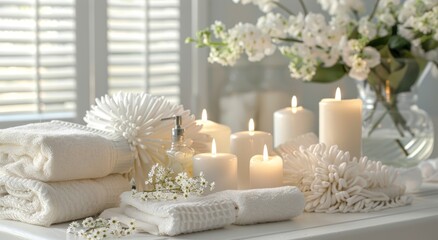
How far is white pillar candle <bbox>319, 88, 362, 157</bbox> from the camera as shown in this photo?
1.59 m

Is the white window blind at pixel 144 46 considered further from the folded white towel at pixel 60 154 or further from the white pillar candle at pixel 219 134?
the folded white towel at pixel 60 154

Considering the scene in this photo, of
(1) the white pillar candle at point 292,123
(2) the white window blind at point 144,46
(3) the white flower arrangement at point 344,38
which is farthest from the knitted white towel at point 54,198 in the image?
(2) the white window blind at point 144,46

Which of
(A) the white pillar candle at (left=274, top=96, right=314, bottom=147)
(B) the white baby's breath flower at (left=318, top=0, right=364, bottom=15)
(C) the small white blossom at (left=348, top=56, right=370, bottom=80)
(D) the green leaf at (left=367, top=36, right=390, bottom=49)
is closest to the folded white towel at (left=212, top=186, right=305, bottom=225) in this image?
(A) the white pillar candle at (left=274, top=96, right=314, bottom=147)

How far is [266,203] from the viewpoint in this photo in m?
1.32

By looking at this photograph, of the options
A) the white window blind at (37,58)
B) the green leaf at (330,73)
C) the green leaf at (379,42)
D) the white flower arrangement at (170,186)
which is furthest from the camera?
the white window blind at (37,58)

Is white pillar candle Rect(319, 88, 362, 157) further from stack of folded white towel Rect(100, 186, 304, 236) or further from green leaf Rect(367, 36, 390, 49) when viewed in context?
green leaf Rect(367, 36, 390, 49)

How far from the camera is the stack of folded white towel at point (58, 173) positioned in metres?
1.29

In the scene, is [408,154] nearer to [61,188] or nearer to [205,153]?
[205,153]

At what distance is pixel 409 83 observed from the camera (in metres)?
1.96

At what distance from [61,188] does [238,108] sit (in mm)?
2159

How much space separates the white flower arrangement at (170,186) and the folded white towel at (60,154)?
0.07 meters

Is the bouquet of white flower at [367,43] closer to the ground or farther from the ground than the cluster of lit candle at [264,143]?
farther from the ground

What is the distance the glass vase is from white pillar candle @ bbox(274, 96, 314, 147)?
260mm

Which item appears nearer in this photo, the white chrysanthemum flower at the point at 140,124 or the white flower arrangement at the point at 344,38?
the white chrysanthemum flower at the point at 140,124
